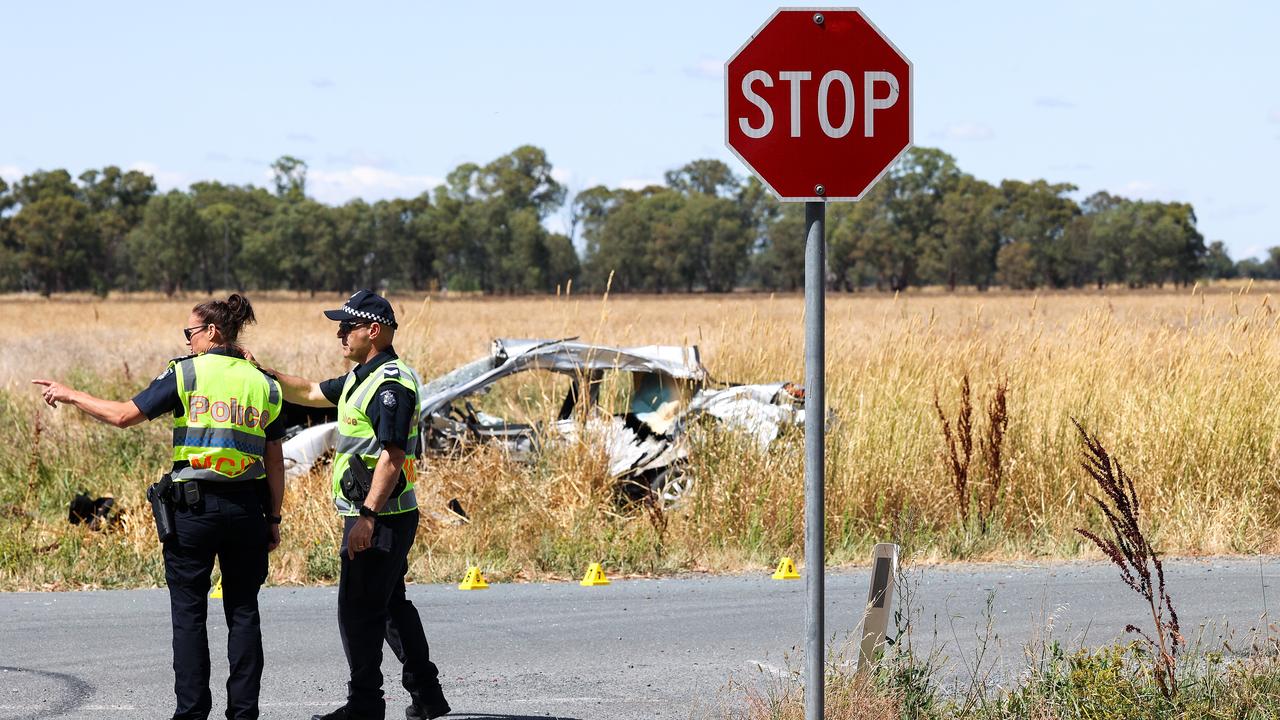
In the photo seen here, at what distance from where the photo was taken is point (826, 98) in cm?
409

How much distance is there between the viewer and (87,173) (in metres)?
154

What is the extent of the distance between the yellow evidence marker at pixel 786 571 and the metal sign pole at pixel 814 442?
4.40 m

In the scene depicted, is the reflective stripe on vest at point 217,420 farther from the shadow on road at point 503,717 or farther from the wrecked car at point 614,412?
the wrecked car at point 614,412

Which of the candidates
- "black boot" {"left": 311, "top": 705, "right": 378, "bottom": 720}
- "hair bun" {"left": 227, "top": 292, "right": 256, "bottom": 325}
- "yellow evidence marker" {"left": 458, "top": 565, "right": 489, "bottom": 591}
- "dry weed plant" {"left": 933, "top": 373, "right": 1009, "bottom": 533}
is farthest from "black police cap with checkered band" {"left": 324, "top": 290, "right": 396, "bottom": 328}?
"dry weed plant" {"left": 933, "top": 373, "right": 1009, "bottom": 533}

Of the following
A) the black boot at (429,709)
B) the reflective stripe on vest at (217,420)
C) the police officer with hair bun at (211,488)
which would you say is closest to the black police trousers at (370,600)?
the black boot at (429,709)

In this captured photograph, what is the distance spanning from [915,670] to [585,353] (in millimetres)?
6144

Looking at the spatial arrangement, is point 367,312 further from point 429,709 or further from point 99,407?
point 429,709

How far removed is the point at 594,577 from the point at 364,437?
144 inches

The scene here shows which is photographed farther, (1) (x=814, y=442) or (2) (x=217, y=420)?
(2) (x=217, y=420)

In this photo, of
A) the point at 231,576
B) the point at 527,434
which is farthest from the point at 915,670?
the point at 527,434

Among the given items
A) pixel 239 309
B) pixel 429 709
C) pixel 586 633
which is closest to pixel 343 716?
pixel 429 709

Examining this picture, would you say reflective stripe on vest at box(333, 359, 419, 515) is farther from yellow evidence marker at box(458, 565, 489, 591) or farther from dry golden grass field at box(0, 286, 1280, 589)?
dry golden grass field at box(0, 286, 1280, 589)

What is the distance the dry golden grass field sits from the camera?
362 inches

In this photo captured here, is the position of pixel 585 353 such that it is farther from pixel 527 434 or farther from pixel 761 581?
pixel 761 581
